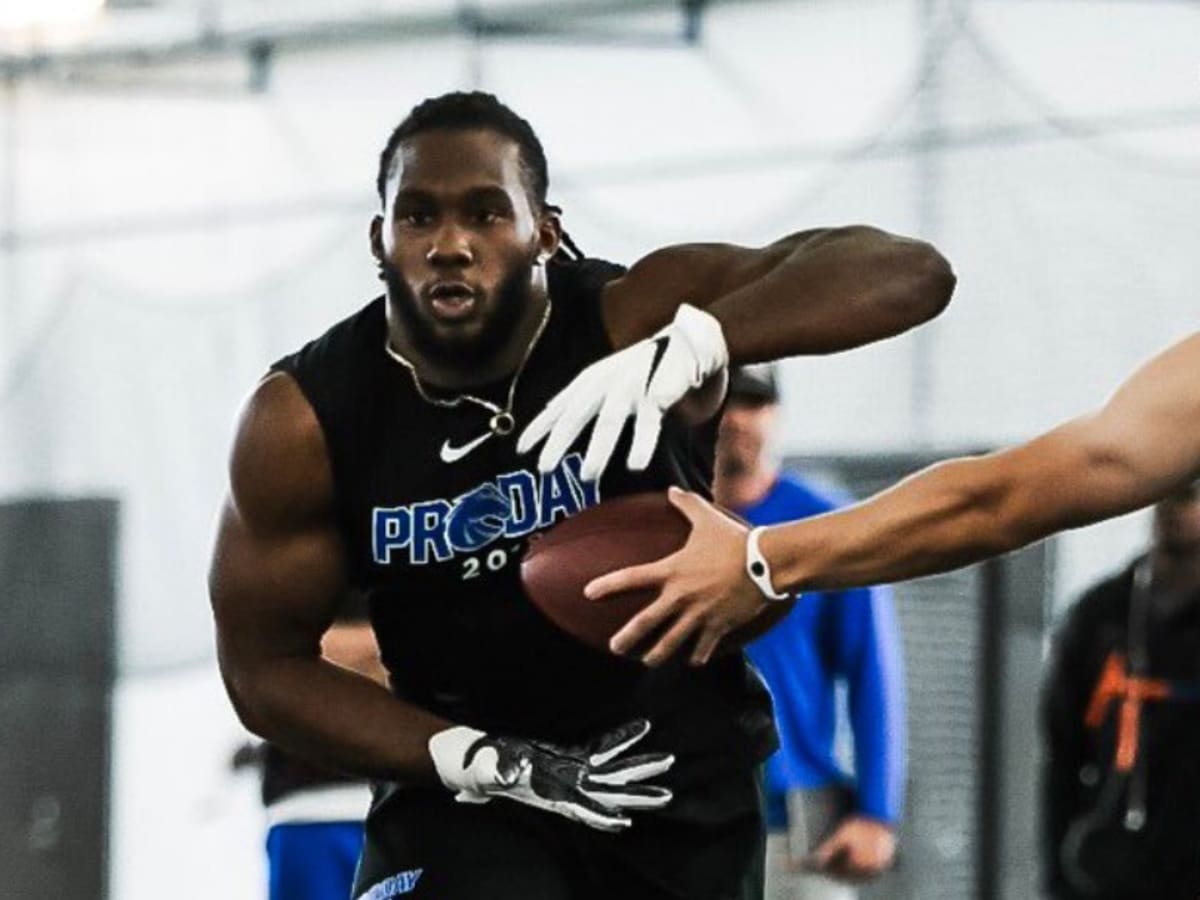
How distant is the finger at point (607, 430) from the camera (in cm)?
346

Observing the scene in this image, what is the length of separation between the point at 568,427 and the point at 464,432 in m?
0.26

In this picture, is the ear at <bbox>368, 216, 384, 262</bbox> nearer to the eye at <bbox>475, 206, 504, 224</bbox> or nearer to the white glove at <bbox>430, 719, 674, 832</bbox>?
the eye at <bbox>475, 206, 504, 224</bbox>

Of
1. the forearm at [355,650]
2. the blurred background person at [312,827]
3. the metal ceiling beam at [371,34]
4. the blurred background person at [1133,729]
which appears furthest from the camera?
the metal ceiling beam at [371,34]

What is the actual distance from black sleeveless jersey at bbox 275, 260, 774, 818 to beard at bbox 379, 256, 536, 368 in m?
0.04

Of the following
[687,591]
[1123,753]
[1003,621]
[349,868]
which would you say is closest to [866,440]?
[1003,621]

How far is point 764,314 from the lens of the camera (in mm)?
3643

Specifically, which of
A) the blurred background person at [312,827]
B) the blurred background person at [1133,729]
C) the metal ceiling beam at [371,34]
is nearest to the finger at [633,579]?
the blurred background person at [312,827]

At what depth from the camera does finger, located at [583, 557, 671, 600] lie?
3279 millimetres

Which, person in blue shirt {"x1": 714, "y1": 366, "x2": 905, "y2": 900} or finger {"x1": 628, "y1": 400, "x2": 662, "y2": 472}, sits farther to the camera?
person in blue shirt {"x1": 714, "y1": 366, "x2": 905, "y2": 900}

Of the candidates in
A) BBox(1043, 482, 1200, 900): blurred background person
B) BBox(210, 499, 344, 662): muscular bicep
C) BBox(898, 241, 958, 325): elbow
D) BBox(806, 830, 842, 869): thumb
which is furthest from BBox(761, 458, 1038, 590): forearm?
BBox(1043, 482, 1200, 900): blurred background person

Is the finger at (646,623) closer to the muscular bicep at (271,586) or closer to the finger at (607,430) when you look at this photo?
the finger at (607,430)

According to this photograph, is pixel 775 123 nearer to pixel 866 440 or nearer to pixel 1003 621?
pixel 866 440

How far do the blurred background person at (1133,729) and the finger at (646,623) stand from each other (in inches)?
87.9

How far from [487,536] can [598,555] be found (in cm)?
20
